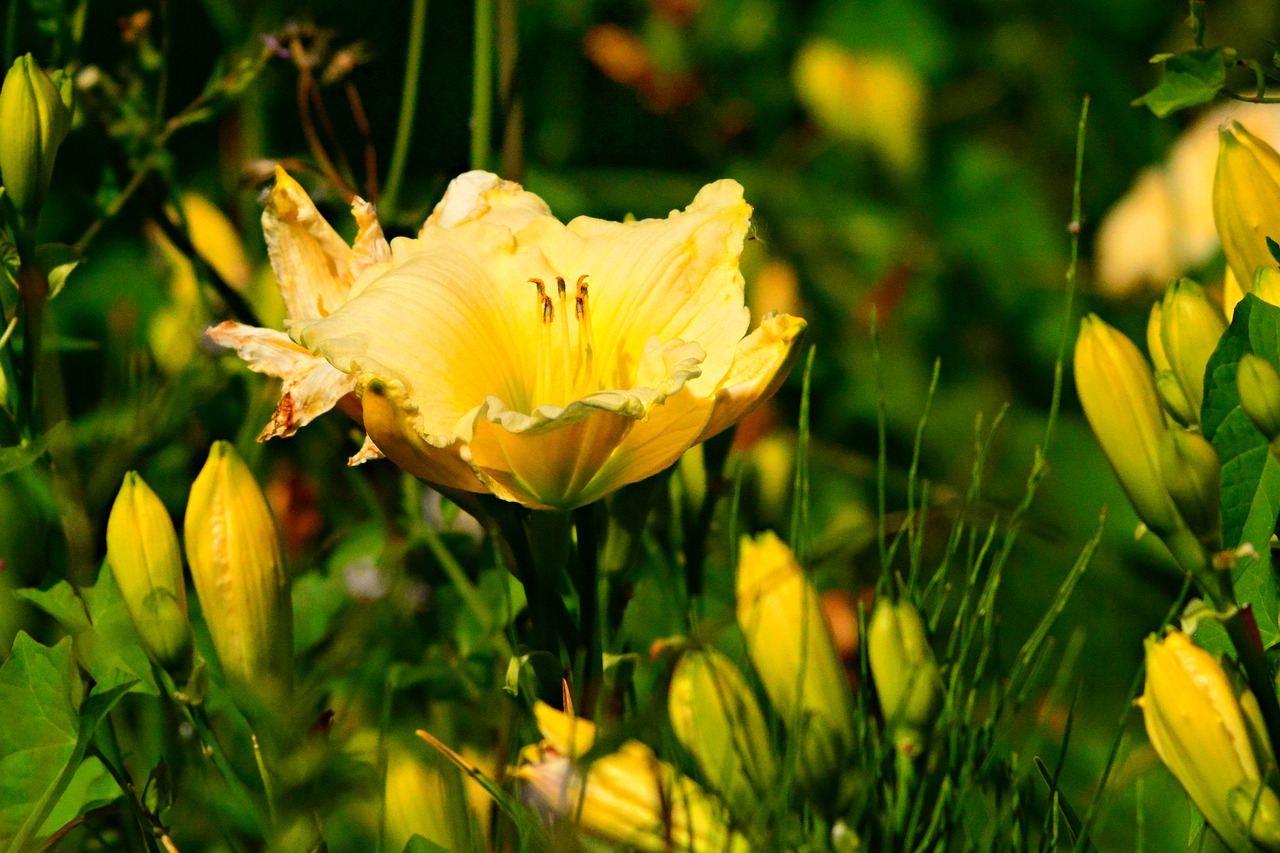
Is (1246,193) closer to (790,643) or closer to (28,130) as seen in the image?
(790,643)

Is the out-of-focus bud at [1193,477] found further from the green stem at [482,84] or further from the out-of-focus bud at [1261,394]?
the green stem at [482,84]

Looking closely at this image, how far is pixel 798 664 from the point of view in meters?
0.40

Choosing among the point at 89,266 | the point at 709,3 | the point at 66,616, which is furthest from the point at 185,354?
the point at 709,3

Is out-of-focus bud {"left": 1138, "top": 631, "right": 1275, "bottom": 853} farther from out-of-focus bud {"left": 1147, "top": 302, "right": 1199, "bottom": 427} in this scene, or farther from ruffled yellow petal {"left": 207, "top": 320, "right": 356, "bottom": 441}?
ruffled yellow petal {"left": 207, "top": 320, "right": 356, "bottom": 441}

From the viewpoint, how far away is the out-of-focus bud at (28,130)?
438 millimetres

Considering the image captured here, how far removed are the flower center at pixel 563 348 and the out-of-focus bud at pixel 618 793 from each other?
0.11 metres

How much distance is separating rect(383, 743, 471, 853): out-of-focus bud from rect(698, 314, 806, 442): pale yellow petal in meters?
0.13

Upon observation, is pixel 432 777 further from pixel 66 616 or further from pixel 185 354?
pixel 185 354

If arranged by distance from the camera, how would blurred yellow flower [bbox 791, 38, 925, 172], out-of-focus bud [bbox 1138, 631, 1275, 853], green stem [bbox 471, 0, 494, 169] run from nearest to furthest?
out-of-focus bud [bbox 1138, 631, 1275, 853]
green stem [bbox 471, 0, 494, 169]
blurred yellow flower [bbox 791, 38, 925, 172]

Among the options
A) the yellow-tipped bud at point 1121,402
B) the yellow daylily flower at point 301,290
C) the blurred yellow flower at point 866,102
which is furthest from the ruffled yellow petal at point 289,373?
the blurred yellow flower at point 866,102

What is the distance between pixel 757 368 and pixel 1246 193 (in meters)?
0.16

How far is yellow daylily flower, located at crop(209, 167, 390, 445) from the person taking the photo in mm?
406

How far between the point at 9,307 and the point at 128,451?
0.07 m

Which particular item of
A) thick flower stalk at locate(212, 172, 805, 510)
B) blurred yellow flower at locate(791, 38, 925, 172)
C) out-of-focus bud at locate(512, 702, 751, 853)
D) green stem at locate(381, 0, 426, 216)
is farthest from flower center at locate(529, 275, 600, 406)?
blurred yellow flower at locate(791, 38, 925, 172)
